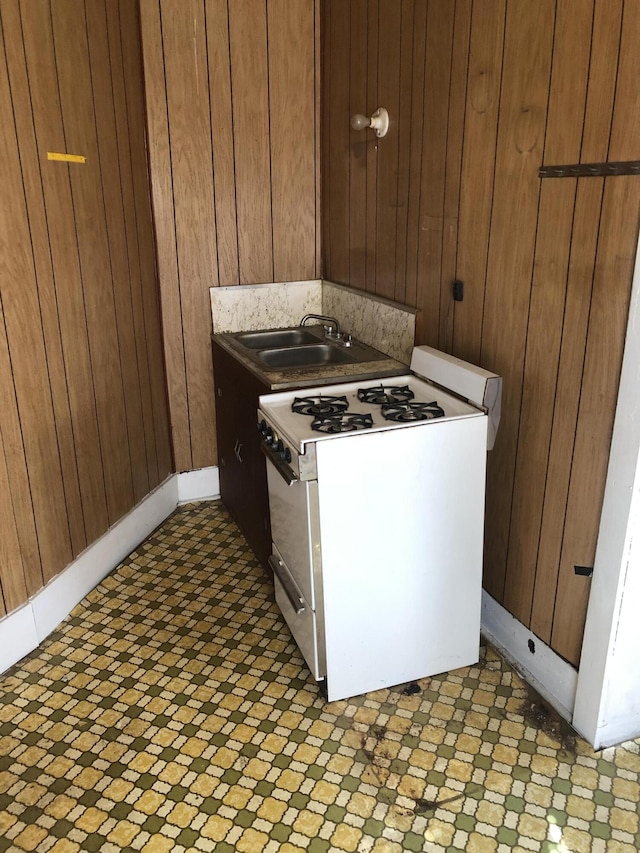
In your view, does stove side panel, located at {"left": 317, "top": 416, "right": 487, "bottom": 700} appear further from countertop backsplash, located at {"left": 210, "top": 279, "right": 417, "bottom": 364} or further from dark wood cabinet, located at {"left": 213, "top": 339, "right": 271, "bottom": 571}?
countertop backsplash, located at {"left": 210, "top": 279, "right": 417, "bottom": 364}

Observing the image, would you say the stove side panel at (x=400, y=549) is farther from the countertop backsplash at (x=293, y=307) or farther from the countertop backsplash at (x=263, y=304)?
the countertop backsplash at (x=263, y=304)

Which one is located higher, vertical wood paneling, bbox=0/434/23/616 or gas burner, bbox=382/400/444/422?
gas burner, bbox=382/400/444/422

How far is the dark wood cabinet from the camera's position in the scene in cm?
265

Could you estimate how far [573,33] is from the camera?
173 cm

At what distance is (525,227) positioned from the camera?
2.00 meters

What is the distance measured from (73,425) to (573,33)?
2098mm

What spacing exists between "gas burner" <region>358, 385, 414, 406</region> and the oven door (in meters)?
0.40

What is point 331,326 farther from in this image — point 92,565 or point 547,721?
point 547,721

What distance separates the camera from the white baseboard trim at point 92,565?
2379 millimetres

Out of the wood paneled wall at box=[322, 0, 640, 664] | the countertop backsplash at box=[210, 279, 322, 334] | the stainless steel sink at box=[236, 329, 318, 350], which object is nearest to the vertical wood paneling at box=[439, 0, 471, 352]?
the wood paneled wall at box=[322, 0, 640, 664]

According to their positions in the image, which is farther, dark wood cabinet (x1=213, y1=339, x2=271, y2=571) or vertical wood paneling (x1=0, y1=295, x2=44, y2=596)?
dark wood cabinet (x1=213, y1=339, x2=271, y2=571)

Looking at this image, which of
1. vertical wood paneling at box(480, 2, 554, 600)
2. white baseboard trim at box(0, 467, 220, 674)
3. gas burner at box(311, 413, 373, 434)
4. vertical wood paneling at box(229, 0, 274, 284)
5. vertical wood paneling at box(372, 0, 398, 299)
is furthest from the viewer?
vertical wood paneling at box(229, 0, 274, 284)

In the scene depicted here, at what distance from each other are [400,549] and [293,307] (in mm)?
1796

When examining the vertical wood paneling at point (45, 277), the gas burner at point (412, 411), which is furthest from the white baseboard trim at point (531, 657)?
the vertical wood paneling at point (45, 277)
